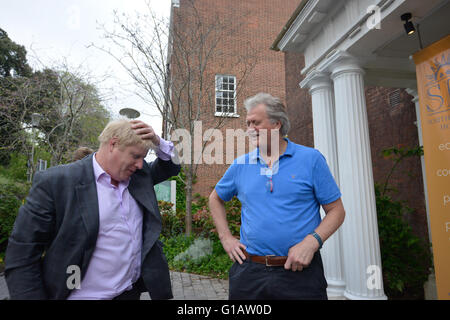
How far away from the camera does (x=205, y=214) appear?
7.34 m

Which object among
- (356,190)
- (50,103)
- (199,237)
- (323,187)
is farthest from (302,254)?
(50,103)

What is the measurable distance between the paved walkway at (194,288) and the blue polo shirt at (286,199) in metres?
3.02

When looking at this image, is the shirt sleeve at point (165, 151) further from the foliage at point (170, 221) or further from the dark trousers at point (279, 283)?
the foliage at point (170, 221)

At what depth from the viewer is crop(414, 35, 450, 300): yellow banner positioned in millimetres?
3025

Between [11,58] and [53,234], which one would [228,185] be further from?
[11,58]

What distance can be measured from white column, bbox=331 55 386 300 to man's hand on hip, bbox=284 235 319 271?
8.01 ft

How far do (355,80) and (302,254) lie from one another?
3.29 m

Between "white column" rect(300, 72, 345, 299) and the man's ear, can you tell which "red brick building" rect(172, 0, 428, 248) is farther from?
the man's ear

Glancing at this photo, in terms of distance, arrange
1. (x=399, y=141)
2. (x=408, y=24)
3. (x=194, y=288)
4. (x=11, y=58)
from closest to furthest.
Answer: (x=408, y=24) → (x=194, y=288) → (x=399, y=141) → (x=11, y=58)

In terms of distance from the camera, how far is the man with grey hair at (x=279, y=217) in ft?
5.41

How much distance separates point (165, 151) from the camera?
5.86 ft

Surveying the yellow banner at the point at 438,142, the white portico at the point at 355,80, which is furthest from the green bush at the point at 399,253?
the yellow banner at the point at 438,142

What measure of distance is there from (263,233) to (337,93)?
3.13m

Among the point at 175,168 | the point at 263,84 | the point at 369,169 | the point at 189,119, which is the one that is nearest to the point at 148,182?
the point at 175,168
